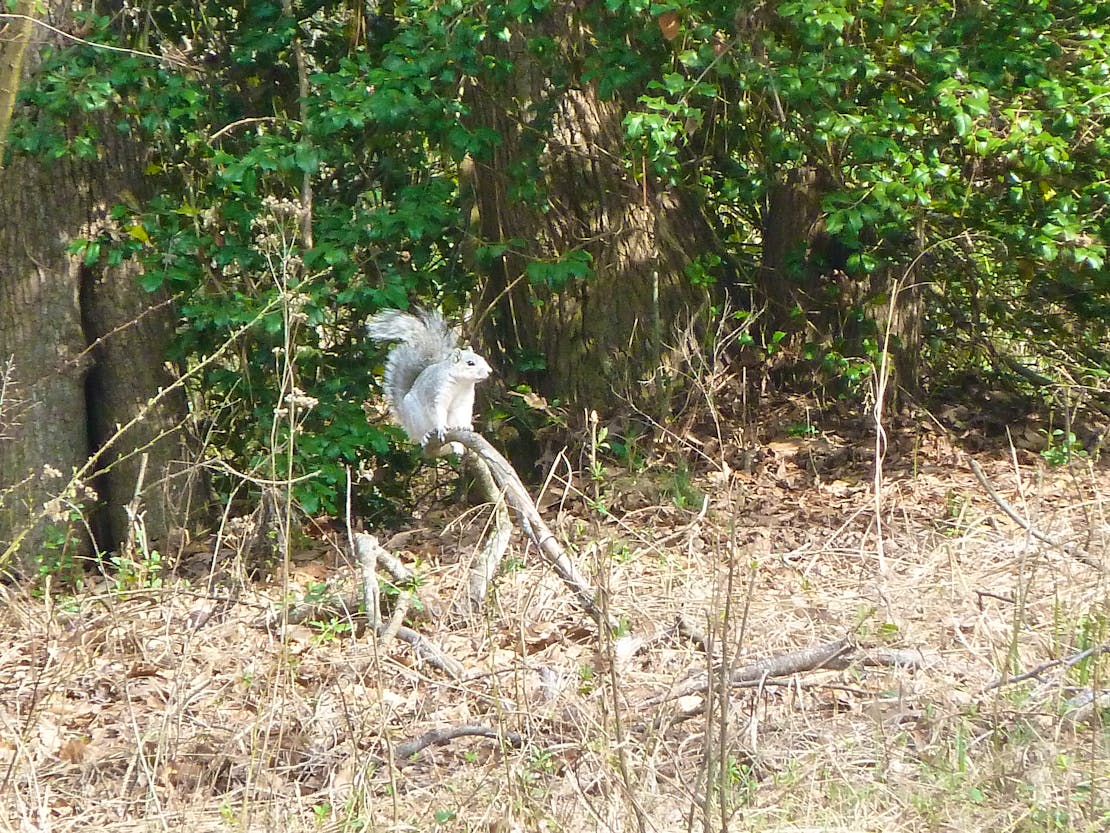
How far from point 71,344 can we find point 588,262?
8.81 feet

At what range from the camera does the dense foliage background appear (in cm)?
545

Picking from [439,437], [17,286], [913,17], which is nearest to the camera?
[439,437]

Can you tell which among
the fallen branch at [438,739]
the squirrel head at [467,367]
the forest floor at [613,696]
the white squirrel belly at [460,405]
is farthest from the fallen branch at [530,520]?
the white squirrel belly at [460,405]

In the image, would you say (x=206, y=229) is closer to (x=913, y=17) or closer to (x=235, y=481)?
(x=235, y=481)

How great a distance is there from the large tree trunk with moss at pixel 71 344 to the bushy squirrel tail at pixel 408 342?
110 cm

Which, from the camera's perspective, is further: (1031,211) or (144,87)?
(1031,211)

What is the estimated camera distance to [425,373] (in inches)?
235

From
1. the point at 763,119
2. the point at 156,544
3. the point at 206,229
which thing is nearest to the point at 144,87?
the point at 206,229

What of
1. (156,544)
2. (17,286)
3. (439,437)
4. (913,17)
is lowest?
(156,544)

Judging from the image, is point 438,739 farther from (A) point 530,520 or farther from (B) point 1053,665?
(B) point 1053,665

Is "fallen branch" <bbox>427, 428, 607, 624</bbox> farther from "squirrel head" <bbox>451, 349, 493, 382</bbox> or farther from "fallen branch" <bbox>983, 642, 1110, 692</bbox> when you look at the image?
"fallen branch" <bbox>983, 642, 1110, 692</bbox>

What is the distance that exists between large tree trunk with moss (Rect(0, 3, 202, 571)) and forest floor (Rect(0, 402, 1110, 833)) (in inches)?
22.5

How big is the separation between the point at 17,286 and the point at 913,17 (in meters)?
4.55

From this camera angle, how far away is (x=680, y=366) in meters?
7.16
